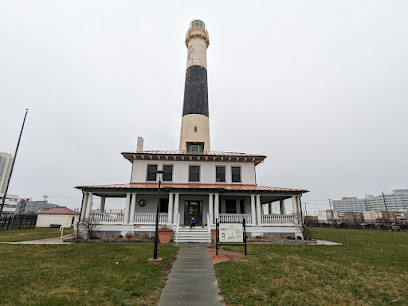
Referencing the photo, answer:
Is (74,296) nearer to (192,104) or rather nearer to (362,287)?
(362,287)

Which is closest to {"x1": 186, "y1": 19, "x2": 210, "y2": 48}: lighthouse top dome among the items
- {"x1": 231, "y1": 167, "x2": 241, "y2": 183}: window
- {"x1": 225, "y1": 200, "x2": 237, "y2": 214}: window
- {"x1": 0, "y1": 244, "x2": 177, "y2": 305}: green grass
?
{"x1": 231, "y1": 167, "x2": 241, "y2": 183}: window

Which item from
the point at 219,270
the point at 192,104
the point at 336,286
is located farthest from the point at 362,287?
the point at 192,104

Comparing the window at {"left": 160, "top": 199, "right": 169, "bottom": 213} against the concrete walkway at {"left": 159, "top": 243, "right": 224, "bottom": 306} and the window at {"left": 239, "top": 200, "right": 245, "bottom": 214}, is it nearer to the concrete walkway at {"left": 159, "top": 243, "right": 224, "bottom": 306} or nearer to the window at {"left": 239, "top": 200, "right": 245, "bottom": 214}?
the window at {"left": 239, "top": 200, "right": 245, "bottom": 214}

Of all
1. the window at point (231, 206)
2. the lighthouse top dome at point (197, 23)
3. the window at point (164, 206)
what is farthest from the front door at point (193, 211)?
the lighthouse top dome at point (197, 23)

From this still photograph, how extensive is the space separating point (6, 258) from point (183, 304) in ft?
30.0

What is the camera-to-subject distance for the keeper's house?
17.4 metres

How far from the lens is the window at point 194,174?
66.2ft

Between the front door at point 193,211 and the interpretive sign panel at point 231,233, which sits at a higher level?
the front door at point 193,211

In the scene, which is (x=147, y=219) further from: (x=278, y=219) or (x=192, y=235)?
(x=278, y=219)

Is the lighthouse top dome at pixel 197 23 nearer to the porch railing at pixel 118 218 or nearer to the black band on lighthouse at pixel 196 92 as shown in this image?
the black band on lighthouse at pixel 196 92

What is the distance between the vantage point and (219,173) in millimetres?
20500

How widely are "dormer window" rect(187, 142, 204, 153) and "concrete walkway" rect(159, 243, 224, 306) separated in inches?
547

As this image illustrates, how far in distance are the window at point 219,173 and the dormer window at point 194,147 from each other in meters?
2.92

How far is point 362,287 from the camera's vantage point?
20.1 ft
